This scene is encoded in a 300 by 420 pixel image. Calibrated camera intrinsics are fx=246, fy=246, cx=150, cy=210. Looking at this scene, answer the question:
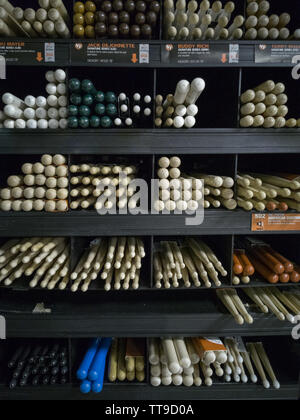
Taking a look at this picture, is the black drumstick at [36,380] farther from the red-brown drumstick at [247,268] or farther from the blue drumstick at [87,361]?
the red-brown drumstick at [247,268]

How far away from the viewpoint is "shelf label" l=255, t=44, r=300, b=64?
1.32 metres

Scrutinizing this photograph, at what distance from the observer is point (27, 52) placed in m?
1.31

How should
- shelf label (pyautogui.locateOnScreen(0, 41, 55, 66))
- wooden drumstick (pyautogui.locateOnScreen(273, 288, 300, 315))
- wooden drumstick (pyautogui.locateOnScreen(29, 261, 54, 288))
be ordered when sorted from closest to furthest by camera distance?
1. shelf label (pyautogui.locateOnScreen(0, 41, 55, 66))
2. wooden drumstick (pyautogui.locateOnScreen(29, 261, 54, 288))
3. wooden drumstick (pyautogui.locateOnScreen(273, 288, 300, 315))

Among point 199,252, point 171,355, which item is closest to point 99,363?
point 171,355

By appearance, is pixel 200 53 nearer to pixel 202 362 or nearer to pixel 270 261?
pixel 270 261

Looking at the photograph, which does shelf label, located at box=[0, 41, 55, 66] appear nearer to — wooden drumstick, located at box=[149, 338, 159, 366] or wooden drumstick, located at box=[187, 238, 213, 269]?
wooden drumstick, located at box=[187, 238, 213, 269]

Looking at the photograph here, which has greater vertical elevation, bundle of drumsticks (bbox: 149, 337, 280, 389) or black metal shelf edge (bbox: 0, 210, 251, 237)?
black metal shelf edge (bbox: 0, 210, 251, 237)

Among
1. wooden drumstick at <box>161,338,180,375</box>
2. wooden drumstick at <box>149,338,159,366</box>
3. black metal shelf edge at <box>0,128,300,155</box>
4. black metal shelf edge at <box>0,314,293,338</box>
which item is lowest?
wooden drumstick at <box>149,338,159,366</box>

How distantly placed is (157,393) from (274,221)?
4.29ft

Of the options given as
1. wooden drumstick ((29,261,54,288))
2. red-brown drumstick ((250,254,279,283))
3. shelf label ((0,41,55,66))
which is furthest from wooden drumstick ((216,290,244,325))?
shelf label ((0,41,55,66))

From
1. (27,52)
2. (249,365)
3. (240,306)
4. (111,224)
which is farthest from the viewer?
(249,365)

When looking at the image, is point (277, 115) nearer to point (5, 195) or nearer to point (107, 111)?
point (107, 111)

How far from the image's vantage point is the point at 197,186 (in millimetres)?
1392

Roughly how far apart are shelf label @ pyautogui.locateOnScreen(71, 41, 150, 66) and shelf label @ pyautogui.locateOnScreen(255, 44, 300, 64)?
23.7 inches
